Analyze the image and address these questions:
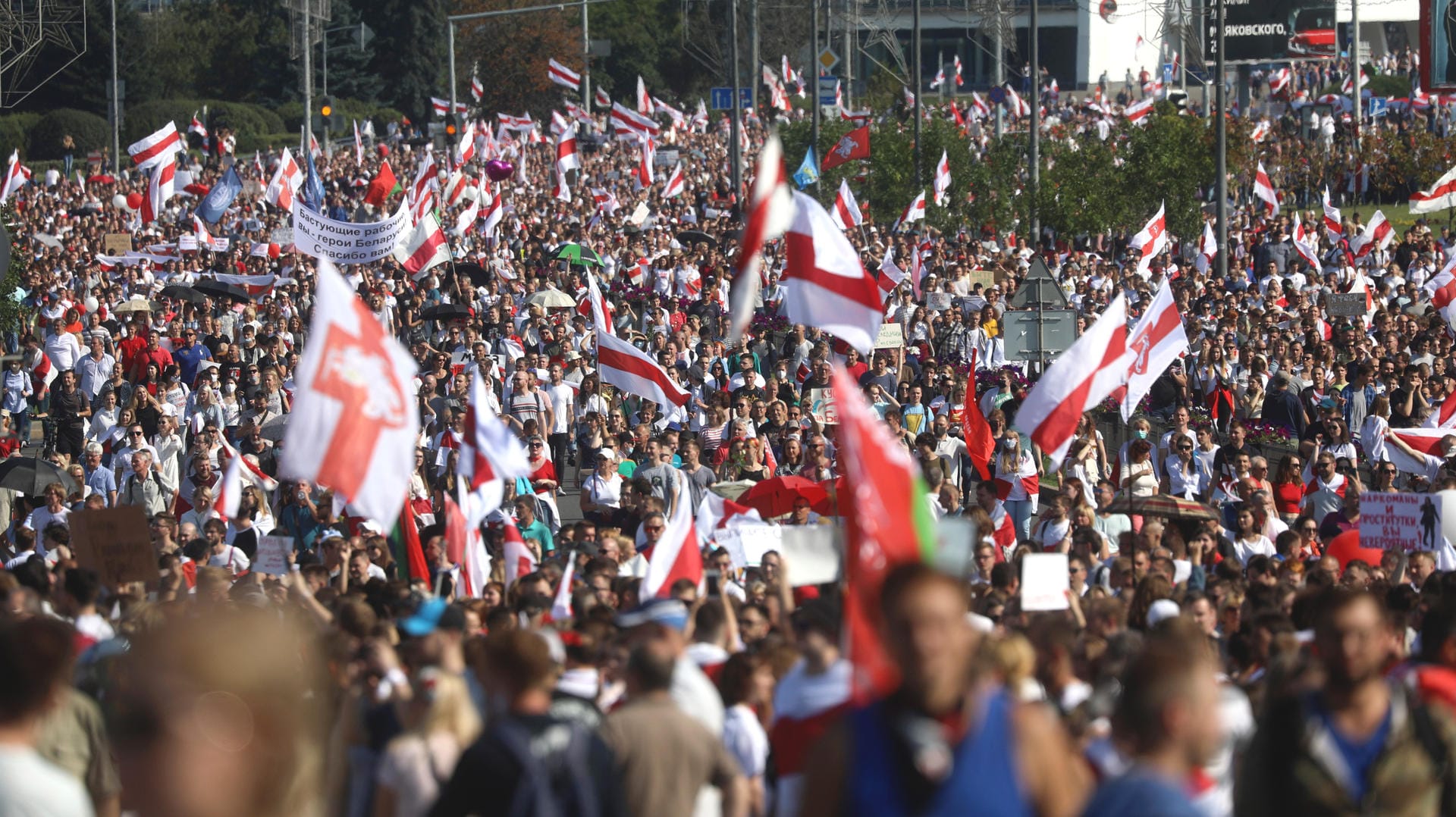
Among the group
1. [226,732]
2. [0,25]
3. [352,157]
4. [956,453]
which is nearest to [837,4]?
[352,157]

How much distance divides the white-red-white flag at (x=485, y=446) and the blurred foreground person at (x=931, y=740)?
6.22 meters

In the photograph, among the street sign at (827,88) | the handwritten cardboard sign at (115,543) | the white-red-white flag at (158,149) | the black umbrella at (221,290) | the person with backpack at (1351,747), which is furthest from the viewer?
the street sign at (827,88)

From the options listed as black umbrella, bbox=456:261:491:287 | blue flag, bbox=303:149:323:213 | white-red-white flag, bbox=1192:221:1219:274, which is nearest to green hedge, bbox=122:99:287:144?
blue flag, bbox=303:149:323:213

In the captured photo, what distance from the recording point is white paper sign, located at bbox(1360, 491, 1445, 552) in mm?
10742

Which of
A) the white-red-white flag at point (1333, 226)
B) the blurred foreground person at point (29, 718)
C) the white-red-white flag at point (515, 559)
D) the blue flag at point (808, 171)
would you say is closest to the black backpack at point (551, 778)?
the blurred foreground person at point (29, 718)

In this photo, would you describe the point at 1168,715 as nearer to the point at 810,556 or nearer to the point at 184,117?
the point at 810,556

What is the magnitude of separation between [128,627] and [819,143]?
3633 centimetres

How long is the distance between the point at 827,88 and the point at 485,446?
38.8m

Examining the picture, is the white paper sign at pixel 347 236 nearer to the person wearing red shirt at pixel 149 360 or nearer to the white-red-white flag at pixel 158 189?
the person wearing red shirt at pixel 149 360

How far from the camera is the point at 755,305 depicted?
95.8 feet

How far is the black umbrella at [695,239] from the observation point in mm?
36844

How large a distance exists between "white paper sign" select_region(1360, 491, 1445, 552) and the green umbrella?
2105 centimetres

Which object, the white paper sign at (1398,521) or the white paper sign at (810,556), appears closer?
the white paper sign at (810,556)

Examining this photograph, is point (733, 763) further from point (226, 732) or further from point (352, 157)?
point (352, 157)
